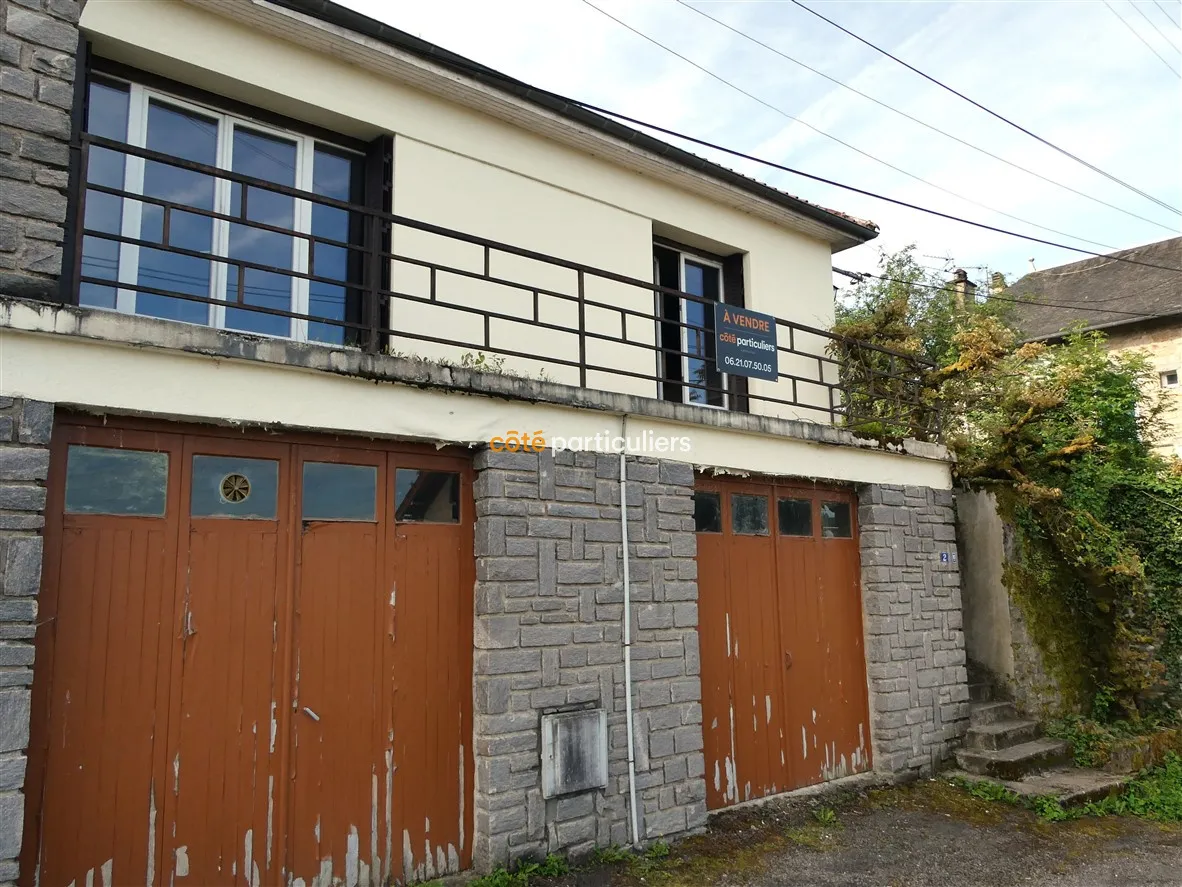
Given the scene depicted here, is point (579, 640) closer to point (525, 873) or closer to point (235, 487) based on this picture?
point (525, 873)

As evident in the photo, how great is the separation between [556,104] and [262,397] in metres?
4.15

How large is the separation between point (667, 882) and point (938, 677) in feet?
13.2

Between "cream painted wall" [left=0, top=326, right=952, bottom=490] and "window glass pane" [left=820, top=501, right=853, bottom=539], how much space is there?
1.60m

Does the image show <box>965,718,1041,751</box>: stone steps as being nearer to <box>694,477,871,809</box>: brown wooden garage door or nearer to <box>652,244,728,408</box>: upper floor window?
<box>694,477,871,809</box>: brown wooden garage door

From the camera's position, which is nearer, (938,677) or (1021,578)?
(938,677)

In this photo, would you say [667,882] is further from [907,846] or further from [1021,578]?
[1021,578]

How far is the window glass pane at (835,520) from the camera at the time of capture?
7.63 meters

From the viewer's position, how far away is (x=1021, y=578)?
858cm

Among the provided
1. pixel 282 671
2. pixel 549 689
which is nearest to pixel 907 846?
pixel 549 689

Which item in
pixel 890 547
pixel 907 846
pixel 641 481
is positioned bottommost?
pixel 907 846

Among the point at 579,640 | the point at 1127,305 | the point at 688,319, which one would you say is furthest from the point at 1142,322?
the point at 579,640

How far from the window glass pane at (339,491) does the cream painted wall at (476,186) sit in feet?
5.40

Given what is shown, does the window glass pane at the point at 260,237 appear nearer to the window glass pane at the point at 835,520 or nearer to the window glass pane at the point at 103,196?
the window glass pane at the point at 103,196

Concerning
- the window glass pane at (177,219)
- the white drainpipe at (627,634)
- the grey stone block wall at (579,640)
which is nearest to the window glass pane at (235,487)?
the grey stone block wall at (579,640)
